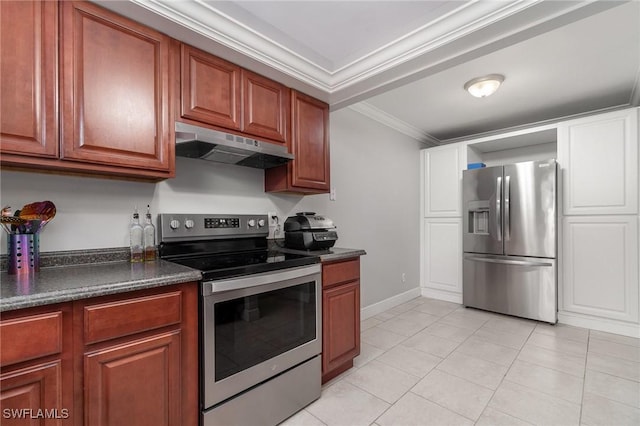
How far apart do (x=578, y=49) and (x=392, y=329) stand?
284cm

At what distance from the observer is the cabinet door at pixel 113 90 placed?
1285mm

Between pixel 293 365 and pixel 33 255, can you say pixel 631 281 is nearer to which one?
pixel 293 365

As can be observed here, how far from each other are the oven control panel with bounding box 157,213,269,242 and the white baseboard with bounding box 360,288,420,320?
1.68 meters

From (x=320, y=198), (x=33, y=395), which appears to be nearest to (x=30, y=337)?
(x=33, y=395)

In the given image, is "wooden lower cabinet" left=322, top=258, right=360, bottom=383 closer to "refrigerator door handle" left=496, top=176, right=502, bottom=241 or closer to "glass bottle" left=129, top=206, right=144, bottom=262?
"glass bottle" left=129, top=206, right=144, bottom=262

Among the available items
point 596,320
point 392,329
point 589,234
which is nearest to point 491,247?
point 589,234

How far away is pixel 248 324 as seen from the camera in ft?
4.96

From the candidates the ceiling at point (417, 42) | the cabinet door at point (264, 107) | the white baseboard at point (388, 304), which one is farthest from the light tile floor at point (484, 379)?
the ceiling at point (417, 42)

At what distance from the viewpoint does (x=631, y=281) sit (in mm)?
2801

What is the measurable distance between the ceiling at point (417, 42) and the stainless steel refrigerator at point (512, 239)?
0.94 metres

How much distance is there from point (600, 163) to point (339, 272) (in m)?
3.01

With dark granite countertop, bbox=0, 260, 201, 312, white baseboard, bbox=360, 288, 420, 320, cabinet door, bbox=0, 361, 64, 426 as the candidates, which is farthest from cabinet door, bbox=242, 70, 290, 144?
white baseboard, bbox=360, 288, 420, 320

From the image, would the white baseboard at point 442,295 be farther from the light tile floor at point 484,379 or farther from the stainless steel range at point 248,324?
the stainless steel range at point 248,324

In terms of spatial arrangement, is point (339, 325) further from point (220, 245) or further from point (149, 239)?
point (149, 239)
